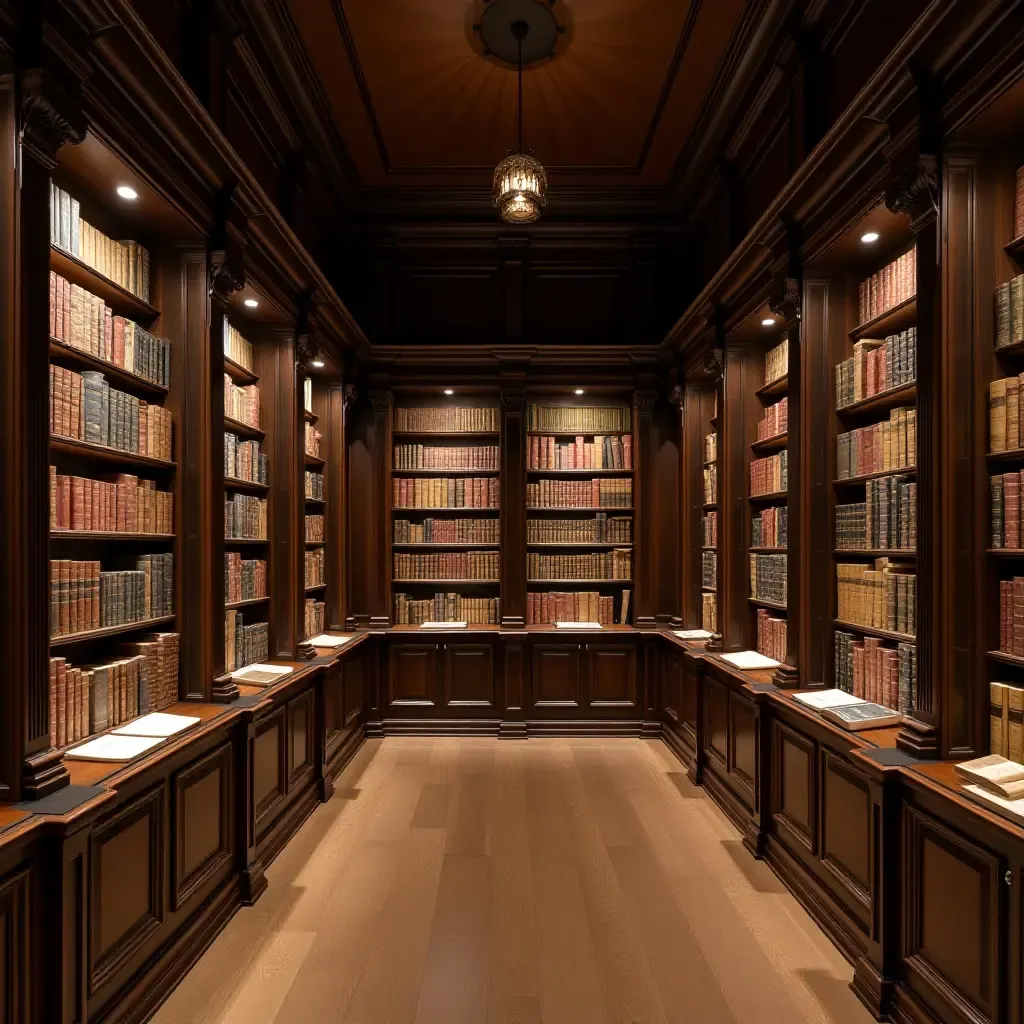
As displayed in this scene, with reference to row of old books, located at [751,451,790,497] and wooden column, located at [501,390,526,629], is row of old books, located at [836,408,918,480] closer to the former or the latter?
row of old books, located at [751,451,790,497]

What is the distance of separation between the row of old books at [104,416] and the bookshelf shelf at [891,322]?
311 centimetres

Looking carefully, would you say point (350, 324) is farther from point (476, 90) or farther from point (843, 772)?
point (843, 772)

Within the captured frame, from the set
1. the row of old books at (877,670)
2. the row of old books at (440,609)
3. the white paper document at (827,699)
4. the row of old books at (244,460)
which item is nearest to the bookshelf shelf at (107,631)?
the row of old books at (244,460)

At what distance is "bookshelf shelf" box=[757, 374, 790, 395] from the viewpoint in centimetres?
404

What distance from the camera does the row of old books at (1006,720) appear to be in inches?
85.0

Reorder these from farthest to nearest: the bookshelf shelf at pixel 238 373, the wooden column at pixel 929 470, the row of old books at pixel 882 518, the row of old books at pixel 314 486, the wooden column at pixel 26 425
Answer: the row of old books at pixel 314 486 < the bookshelf shelf at pixel 238 373 < the row of old books at pixel 882 518 < the wooden column at pixel 929 470 < the wooden column at pixel 26 425

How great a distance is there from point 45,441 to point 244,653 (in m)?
2.09

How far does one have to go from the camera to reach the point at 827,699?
305cm

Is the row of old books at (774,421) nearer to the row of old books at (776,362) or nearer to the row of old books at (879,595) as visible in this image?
the row of old books at (776,362)

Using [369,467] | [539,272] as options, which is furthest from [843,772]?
[539,272]

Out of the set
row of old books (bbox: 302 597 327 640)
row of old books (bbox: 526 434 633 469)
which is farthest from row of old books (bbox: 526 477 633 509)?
row of old books (bbox: 302 597 327 640)

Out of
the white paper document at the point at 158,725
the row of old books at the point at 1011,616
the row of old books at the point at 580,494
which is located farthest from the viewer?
the row of old books at the point at 580,494

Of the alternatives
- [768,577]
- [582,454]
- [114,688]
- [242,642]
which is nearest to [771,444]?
[768,577]

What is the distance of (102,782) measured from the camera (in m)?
2.12
